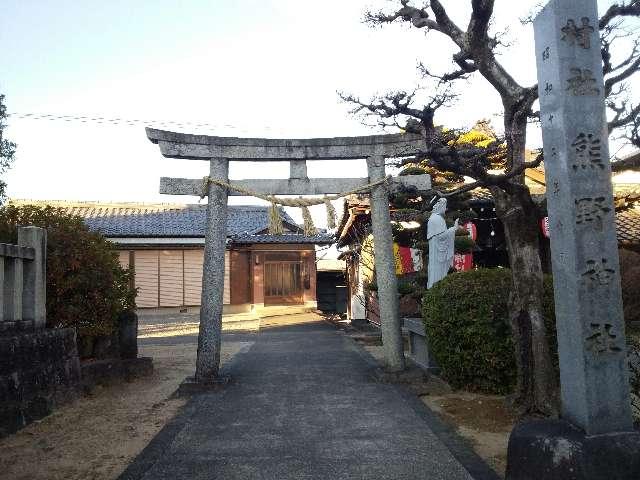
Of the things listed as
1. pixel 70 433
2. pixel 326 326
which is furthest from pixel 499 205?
pixel 326 326

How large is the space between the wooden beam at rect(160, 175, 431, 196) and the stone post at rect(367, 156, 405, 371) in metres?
0.27

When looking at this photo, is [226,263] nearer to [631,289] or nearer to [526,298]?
[631,289]

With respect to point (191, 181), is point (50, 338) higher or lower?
lower

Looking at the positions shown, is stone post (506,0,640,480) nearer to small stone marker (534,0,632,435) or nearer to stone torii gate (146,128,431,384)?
small stone marker (534,0,632,435)

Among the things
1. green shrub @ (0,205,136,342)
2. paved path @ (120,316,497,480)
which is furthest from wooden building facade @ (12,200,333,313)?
paved path @ (120,316,497,480)

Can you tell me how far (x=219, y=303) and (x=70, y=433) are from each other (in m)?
3.00

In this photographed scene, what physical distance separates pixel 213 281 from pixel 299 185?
7.28 ft

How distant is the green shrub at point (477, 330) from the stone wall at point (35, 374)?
5.43 metres

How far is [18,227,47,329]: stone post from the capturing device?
6875 mm

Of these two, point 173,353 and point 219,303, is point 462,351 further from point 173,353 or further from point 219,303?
point 173,353

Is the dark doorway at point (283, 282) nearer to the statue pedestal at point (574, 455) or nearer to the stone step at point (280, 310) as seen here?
the stone step at point (280, 310)

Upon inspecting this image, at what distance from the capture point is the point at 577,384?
3.73 m

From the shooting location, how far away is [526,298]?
6.03m

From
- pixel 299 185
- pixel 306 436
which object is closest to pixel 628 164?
pixel 306 436
